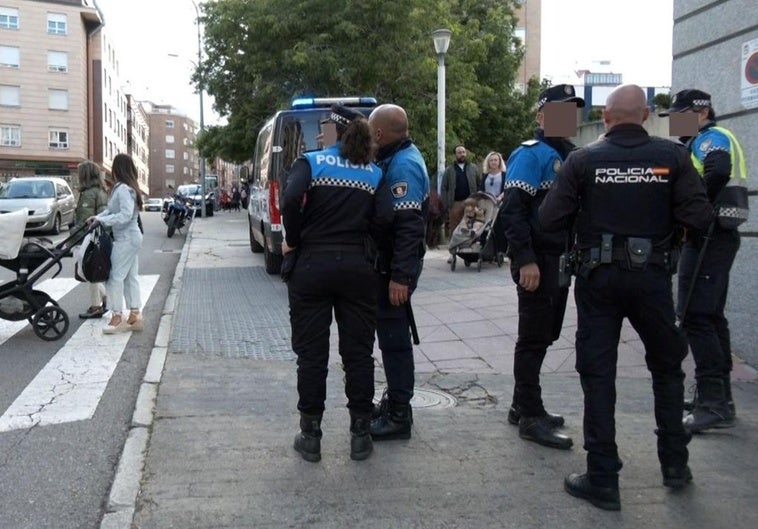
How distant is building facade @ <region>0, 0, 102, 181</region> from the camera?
5209 centimetres

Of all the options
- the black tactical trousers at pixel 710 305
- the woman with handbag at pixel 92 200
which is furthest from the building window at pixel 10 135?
the black tactical trousers at pixel 710 305

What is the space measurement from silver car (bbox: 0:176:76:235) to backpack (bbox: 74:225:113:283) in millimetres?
12179

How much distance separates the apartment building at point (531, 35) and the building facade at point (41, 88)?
3213cm

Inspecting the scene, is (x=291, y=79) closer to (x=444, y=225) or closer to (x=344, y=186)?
(x=444, y=225)

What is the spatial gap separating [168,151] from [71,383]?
127 metres

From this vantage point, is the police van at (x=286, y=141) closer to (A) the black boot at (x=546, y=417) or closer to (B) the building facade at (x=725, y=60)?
(B) the building facade at (x=725, y=60)

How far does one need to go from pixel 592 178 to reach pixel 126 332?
5.61m

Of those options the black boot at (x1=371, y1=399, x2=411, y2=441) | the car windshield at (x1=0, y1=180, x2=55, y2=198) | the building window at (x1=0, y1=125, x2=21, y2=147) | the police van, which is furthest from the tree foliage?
the building window at (x1=0, y1=125, x2=21, y2=147)

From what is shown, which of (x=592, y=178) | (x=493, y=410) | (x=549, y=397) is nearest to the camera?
(x=592, y=178)

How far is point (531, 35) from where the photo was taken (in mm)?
46156

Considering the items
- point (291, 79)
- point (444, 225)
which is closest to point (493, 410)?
point (444, 225)

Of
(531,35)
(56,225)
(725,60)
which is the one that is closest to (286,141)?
(725,60)

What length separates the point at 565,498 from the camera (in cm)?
361

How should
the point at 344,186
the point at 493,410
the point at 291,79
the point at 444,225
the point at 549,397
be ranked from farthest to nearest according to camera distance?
the point at 291,79 < the point at 444,225 < the point at 549,397 < the point at 493,410 < the point at 344,186
